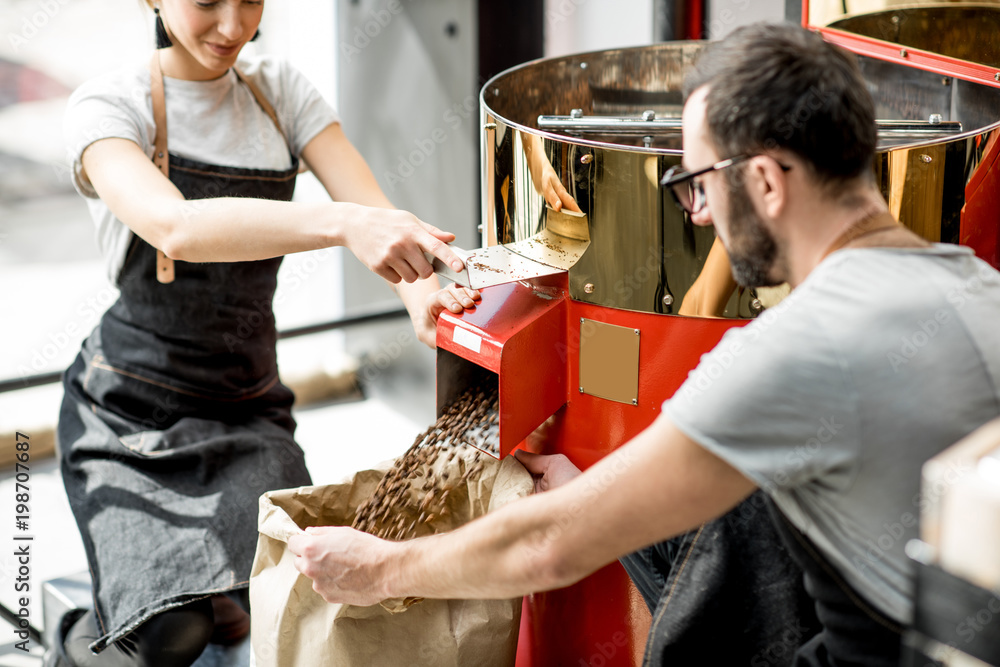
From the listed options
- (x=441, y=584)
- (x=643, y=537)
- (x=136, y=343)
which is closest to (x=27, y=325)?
(x=136, y=343)

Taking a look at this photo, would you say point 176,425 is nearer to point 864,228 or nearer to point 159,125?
point 159,125

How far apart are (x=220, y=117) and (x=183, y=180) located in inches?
5.7

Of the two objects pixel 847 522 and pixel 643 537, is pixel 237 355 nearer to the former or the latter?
pixel 643 537

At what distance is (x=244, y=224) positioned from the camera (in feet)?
5.14

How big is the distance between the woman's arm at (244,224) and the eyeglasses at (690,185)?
34cm

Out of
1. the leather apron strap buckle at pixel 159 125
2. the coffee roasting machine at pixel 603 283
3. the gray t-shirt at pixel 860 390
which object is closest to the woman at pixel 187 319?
the leather apron strap buckle at pixel 159 125

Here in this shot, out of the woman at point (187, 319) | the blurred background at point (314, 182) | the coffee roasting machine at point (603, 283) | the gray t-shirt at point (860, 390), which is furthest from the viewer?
the blurred background at point (314, 182)

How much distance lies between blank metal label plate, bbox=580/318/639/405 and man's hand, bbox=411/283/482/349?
185 mm

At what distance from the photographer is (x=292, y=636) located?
143cm

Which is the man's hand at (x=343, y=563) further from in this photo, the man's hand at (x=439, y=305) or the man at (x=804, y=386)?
the man's hand at (x=439, y=305)

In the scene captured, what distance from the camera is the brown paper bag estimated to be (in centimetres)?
140

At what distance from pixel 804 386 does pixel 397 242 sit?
2.24 feet

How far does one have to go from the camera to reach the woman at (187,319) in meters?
1.65

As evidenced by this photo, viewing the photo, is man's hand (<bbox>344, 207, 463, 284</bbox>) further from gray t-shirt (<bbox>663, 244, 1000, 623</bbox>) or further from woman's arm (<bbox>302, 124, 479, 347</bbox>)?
gray t-shirt (<bbox>663, 244, 1000, 623</bbox>)
